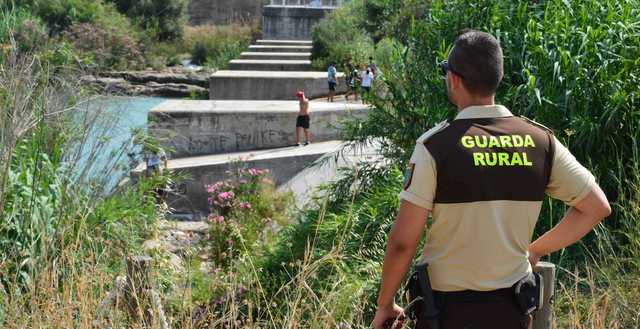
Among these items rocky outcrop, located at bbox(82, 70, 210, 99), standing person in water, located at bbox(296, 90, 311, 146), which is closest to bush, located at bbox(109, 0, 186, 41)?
rocky outcrop, located at bbox(82, 70, 210, 99)

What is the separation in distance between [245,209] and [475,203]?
27.3 feet

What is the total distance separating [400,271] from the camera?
108 inches

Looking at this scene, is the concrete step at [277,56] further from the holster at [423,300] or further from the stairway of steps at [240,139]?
the holster at [423,300]

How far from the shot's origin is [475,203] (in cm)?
266

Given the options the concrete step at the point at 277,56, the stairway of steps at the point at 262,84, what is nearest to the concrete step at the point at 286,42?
the concrete step at the point at 277,56

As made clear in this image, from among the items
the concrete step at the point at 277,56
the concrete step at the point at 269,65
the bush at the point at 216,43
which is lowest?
the bush at the point at 216,43

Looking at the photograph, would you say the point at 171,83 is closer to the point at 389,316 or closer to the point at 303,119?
the point at 303,119

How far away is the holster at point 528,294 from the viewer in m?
2.73

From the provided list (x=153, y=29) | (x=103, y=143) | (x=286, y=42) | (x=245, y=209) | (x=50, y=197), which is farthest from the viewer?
(x=153, y=29)

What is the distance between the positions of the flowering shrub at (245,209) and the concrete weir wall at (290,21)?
21901mm

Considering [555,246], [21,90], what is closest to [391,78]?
[21,90]

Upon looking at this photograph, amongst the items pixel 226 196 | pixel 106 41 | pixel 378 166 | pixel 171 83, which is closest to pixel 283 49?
pixel 171 83

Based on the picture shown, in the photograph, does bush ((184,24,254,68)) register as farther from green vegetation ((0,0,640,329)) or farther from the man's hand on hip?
the man's hand on hip

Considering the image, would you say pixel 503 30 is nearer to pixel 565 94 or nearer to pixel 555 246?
pixel 565 94
